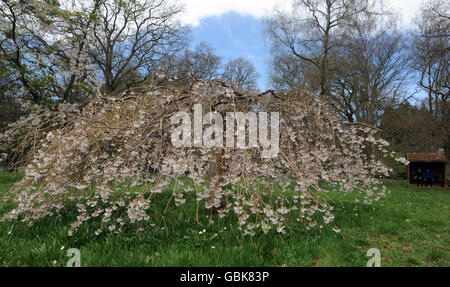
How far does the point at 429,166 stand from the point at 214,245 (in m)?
14.4

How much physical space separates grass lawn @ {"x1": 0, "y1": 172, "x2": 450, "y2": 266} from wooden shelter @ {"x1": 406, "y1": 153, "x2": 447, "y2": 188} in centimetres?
896

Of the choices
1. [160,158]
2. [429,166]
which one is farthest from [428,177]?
[160,158]

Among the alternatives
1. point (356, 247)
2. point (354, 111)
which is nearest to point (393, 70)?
point (354, 111)

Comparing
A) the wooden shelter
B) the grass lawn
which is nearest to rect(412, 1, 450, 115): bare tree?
the wooden shelter

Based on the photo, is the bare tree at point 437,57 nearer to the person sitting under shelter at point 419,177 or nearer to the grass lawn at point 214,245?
the person sitting under shelter at point 419,177

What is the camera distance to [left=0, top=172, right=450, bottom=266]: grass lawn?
7.90 ft

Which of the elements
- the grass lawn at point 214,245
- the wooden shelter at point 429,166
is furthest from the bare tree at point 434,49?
the grass lawn at point 214,245

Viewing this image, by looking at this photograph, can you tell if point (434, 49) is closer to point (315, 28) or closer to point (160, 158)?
point (315, 28)

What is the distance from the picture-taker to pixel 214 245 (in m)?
2.79

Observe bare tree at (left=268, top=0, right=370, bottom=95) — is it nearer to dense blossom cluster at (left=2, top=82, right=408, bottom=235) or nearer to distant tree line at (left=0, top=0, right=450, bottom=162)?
distant tree line at (left=0, top=0, right=450, bottom=162)

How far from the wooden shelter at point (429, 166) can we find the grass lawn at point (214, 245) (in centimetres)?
896

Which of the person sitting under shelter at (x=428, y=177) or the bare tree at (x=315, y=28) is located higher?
the bare tree at (x=315, y=28)

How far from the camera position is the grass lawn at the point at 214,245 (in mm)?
2409
